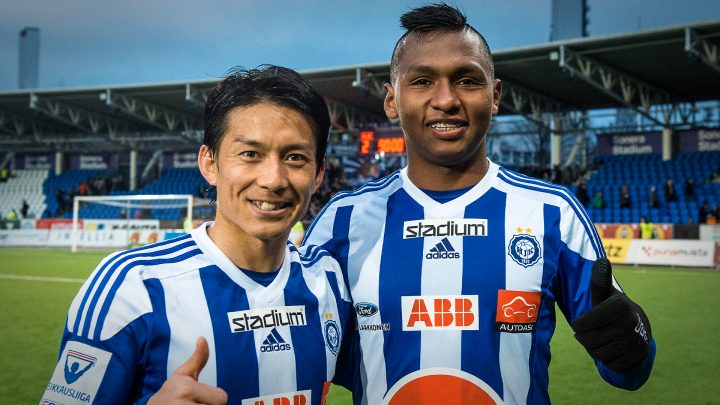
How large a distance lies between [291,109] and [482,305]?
0.93m

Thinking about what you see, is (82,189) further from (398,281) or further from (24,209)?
(398,281)

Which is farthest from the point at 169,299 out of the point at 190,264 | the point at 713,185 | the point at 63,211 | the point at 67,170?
the point at 67,170

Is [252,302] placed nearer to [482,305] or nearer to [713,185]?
[482,305]

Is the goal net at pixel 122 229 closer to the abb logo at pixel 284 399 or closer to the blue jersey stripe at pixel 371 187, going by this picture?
the blue jersey stripe at pixel 371 187

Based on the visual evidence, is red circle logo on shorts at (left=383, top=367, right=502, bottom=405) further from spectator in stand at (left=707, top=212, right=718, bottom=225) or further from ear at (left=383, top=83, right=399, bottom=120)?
spectator in stand at (left=707, top=212, right=718, bottom=225)

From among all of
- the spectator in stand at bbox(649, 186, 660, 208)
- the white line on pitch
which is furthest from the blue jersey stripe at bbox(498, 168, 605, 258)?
the spectator in stand at bbox(649, 186, 660, 208)

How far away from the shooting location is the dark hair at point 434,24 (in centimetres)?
224

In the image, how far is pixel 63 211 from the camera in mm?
32594

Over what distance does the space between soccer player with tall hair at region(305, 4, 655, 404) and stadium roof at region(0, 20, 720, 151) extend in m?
18.7

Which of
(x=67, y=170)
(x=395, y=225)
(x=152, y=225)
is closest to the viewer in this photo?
(x=395, y=225)

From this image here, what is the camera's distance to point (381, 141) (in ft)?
75.8

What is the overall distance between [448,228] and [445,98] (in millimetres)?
467

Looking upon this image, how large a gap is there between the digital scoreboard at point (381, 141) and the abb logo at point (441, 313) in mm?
20392

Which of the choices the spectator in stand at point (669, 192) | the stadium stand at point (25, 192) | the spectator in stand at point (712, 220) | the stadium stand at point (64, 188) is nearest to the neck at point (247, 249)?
the spectator in stand at point (712, 220)
